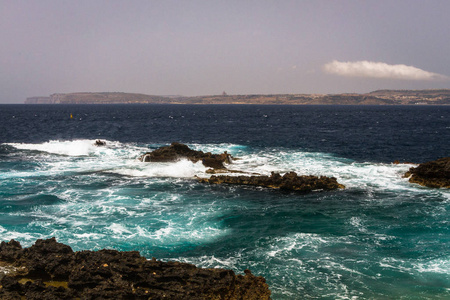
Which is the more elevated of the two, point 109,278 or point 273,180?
point 273,180

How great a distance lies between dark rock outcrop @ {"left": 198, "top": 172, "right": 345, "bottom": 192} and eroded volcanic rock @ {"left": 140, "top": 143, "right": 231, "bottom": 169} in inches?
242

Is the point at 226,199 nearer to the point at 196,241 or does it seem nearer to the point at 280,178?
the point at 280,178

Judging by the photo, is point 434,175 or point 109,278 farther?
point 434,175

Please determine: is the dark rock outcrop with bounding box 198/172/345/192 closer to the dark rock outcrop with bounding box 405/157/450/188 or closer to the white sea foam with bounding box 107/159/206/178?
the white sea foam with bounding box 107/159/206/178

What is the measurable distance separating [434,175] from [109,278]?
113 ft

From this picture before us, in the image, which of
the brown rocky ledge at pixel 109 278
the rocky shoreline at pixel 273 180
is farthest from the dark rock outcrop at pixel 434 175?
the brown rocky ledge at pixel 109 278

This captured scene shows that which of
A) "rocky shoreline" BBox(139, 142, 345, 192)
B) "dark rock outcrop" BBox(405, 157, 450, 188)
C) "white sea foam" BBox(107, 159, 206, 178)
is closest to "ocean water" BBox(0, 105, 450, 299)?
"white sea foam" BBox(107, 159, 206, 178)

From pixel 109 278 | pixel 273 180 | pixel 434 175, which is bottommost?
pixel 109 278

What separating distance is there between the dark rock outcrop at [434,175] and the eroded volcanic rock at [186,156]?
70.3 feet

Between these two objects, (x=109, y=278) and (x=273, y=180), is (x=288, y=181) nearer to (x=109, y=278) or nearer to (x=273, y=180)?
(x=273, y=180)

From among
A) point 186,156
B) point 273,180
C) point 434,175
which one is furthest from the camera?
point 186,156

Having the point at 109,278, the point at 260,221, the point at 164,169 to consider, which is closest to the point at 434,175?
the point at 260,221

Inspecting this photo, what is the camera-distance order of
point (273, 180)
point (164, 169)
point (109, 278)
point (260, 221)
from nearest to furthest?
point (109, 278) < point (260, 221) < point (273, 180) < point (164, 169)

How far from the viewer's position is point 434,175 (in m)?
38.2
